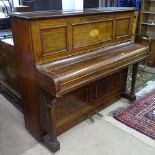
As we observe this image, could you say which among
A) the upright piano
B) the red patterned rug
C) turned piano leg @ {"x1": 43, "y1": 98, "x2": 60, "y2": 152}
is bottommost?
the red patterned rug

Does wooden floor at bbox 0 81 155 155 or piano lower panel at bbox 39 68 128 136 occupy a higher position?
piano lower panel at bbox 39 68 128 136

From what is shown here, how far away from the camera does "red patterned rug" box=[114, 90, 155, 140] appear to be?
2168mm

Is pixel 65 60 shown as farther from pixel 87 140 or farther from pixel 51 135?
pixel 87 140

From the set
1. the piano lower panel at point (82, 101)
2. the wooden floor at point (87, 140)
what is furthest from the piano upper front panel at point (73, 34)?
the wooden floor at point (87, 140)

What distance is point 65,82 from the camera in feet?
4.96

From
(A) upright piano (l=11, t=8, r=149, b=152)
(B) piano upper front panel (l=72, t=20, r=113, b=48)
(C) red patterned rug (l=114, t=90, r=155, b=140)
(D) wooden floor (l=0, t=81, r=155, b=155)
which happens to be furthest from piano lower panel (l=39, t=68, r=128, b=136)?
(B) piano upper front panel (l=72, t=20, r=113, b=48)

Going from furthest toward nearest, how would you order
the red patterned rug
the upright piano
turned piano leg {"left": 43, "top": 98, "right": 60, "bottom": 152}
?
Answer: the red patterned rug → turned piano leg {"left": 43, "top": 98, "right": 60, "bottom": 152} → the upright piano

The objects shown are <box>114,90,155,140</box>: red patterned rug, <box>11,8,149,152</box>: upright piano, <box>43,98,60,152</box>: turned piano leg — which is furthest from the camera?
<box>114,90,155,140</box>: red patterned rug

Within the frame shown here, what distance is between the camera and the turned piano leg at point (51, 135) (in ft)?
5.66

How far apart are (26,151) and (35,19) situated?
1.20 m

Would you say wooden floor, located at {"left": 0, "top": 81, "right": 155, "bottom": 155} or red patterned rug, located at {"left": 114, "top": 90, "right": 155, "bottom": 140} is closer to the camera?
wooden floor, located at {"left": 0, "top": 81, "right": 155, "bottom": 155}

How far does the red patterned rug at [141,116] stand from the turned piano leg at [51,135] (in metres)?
0.84

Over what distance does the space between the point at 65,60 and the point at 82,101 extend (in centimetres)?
60

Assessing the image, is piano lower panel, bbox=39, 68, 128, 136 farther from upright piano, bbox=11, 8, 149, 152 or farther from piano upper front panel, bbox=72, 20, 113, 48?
piano upper front panel, bbox=72, 20, 113, 48
